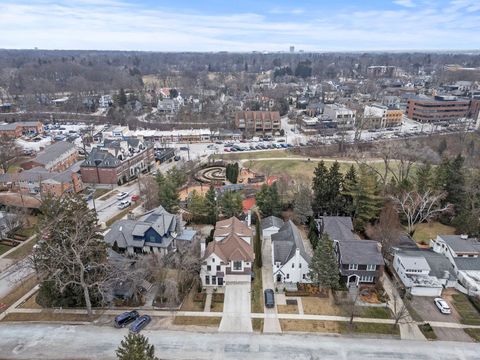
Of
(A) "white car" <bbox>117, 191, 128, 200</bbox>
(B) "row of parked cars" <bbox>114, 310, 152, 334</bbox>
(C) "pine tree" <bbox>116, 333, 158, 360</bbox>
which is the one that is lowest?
(A) "white car" <bbox>117, 191, 128, 200</bbox>

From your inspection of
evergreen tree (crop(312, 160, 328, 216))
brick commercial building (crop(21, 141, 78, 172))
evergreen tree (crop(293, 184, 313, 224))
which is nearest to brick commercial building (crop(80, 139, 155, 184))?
brick commercial building (crop(21, 141, 78, 172))

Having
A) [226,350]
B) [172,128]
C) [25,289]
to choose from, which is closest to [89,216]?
[25,289]

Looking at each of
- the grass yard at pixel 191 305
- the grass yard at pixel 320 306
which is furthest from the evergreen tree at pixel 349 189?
the grass yard at pixel 191 305

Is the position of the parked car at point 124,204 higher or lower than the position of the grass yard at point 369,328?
higher

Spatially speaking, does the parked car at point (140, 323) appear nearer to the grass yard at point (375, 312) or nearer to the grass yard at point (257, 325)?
the grass yard at point (257, 325)

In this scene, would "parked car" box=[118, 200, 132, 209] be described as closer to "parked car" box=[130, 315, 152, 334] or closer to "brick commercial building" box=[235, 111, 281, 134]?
"parked car" box=[130, 315, 152, 334]
